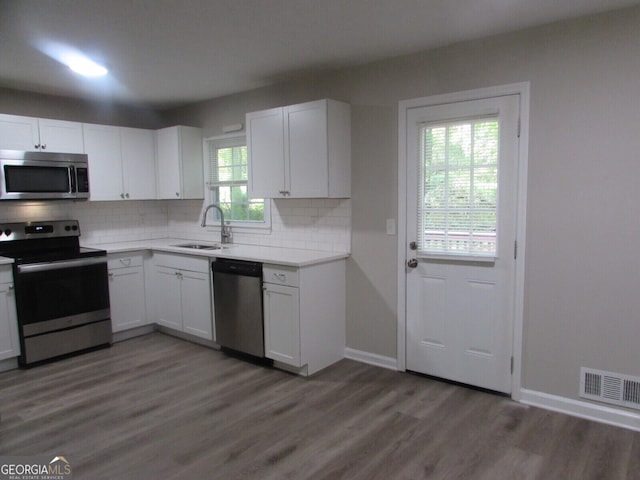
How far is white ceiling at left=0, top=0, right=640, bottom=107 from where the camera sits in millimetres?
2404

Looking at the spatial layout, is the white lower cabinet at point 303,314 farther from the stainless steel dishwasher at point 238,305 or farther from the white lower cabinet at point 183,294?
the white lower cabinet at point 183,294

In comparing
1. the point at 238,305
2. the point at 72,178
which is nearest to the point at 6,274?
the point at 72,178

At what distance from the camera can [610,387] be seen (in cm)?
261

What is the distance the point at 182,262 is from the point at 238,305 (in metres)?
0.85

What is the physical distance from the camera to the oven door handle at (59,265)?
3578 millimetres

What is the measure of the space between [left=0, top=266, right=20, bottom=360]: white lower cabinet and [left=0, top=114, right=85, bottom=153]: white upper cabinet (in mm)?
1156

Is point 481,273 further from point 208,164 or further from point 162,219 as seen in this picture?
point 162,219

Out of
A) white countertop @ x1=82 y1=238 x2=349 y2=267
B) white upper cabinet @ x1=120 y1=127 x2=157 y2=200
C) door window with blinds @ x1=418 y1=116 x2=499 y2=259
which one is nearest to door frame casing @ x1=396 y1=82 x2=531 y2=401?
door window with blinds @ x1=418 y1=116 x2=499 y2=259

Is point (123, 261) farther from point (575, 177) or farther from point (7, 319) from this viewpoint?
point (575, 177)

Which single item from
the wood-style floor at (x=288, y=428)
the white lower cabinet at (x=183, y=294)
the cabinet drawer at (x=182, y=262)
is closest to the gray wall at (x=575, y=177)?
the wood-style floor at (x=288, y=428)

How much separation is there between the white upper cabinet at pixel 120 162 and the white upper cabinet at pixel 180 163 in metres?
0.12

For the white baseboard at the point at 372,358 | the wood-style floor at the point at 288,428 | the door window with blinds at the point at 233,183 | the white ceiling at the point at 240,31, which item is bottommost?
the wood-style floor at the point at 288,428

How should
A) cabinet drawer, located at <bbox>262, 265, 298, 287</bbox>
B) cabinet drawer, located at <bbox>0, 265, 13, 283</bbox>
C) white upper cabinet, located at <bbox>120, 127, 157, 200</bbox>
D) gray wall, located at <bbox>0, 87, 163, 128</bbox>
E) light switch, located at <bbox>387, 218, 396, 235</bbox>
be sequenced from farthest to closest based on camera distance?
white upper cabinet, located at <bbox>120, 127, 157, 200</bbox> → gray wall, located at <bbox>0, 87, 163, 128</bbox> → cabinet drawer, located at <bbox>0, 265, 13, 283</bbox> → light switch, located at <bbox>387, 218, 396, 235</bbox> → cabinet drawer, located at <bbox>262, 265, 298, 287</bbox>

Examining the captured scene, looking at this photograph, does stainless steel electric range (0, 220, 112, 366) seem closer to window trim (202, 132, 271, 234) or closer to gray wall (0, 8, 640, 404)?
window trim (202, 132, 271, 234)
